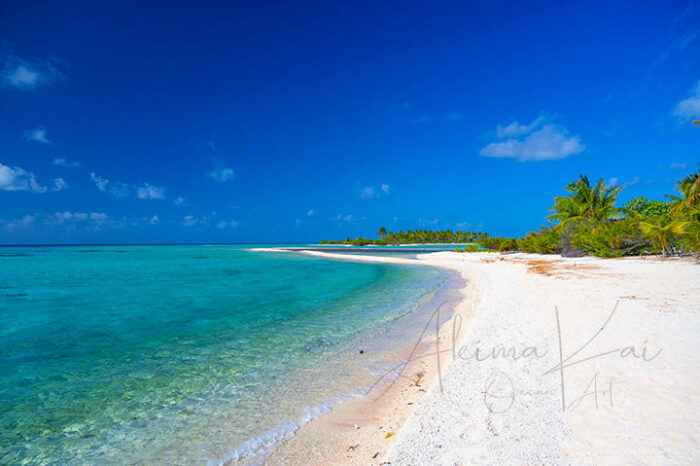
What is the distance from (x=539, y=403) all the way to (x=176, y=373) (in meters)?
6.03

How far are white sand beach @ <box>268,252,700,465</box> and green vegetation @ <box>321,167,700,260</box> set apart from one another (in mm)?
14982

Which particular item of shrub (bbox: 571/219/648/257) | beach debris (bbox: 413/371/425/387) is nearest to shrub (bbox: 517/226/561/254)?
shrub (bbox: 571/219/648/257)

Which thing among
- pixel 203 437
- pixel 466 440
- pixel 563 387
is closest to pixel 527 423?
pixel 466 440

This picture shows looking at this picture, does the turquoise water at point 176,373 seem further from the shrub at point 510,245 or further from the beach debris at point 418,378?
the shrub at point 510,245

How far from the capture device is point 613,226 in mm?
25016

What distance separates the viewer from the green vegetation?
17.8 meters

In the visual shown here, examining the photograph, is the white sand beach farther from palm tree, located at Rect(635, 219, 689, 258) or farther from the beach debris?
palm tree, located at Rect(635, 219, 689, 258)

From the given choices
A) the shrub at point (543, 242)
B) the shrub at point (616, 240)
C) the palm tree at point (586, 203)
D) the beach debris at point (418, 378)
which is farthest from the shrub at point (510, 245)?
the beach debris at point (418, 378)

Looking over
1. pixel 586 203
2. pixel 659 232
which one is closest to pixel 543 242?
pixel 586 203

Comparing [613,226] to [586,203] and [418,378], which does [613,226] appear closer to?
[586,203]

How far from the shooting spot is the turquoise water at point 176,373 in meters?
3.98

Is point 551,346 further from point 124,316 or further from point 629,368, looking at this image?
point 124,316

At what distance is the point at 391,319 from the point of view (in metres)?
9.90

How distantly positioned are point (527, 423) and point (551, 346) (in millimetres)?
2987
